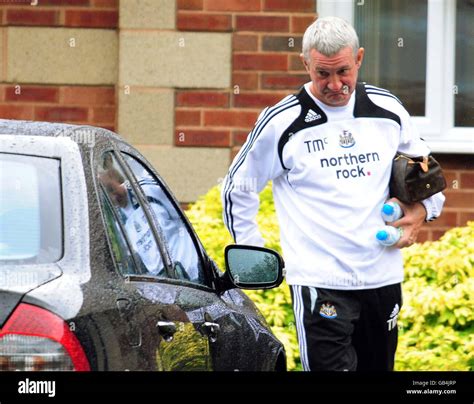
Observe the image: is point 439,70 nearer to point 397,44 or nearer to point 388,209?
point 397,44

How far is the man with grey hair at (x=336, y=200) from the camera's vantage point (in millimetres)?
5070

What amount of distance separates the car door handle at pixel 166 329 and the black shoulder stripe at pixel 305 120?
5.28ft

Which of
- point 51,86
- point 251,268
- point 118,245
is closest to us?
point 118,245

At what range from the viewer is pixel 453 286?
21.6 feet

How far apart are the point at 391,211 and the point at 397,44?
13.4 feet

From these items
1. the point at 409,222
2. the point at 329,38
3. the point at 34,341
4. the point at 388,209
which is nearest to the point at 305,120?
the point at 329,38

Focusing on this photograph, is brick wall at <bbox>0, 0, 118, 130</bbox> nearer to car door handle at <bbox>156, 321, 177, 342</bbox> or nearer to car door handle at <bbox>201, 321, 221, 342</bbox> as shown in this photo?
car door handle at <bbox>201, 321, 221, 342</bbox>

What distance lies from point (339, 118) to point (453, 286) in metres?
1.73

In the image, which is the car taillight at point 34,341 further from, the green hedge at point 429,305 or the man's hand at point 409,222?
the green hedge at point 429,305

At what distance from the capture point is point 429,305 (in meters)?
6.38

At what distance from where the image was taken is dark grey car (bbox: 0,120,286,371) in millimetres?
2992

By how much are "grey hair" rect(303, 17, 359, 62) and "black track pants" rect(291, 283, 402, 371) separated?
89cm

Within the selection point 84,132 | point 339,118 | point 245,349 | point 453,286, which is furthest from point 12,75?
point 84,132

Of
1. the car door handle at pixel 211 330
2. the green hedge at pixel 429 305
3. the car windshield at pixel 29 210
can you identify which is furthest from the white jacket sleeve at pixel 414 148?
the car windshield at pixel 29 210
